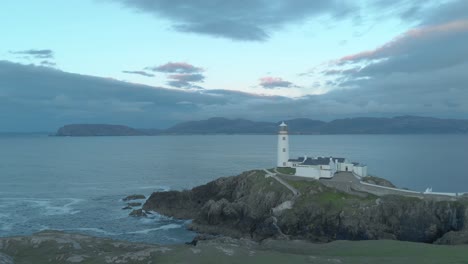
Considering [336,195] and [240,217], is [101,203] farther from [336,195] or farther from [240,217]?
[336,195]

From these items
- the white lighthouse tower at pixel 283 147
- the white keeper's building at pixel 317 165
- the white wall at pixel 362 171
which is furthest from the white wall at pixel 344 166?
the white lighthouse tower at pixel 283 147

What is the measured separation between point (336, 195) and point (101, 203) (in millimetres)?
45935

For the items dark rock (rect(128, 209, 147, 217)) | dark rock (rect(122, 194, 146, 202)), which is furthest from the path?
dark rock (rect(122, 194, 146, 202))

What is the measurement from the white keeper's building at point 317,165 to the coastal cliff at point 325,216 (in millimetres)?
4246

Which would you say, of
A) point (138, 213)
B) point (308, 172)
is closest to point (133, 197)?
point (138, 213)

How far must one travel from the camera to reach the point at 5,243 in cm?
3872

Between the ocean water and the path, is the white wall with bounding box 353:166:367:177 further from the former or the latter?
the ocean water

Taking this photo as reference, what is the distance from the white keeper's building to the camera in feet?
228

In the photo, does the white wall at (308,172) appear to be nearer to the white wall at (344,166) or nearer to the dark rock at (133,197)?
the white wall at (344,166)

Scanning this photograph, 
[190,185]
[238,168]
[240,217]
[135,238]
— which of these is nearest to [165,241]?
[135,238]

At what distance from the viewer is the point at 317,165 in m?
72.2

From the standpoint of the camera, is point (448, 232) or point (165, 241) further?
point (165, 241)

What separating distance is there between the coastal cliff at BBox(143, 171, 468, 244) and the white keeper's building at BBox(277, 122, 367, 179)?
4.25 m

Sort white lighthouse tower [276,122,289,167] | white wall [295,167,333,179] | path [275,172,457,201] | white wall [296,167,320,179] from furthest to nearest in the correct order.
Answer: white lighthouse tower [276,122,289,167]
white wall [296,167,320,179]
white wall [295,167,333,179]
path [275,172,457,201]
